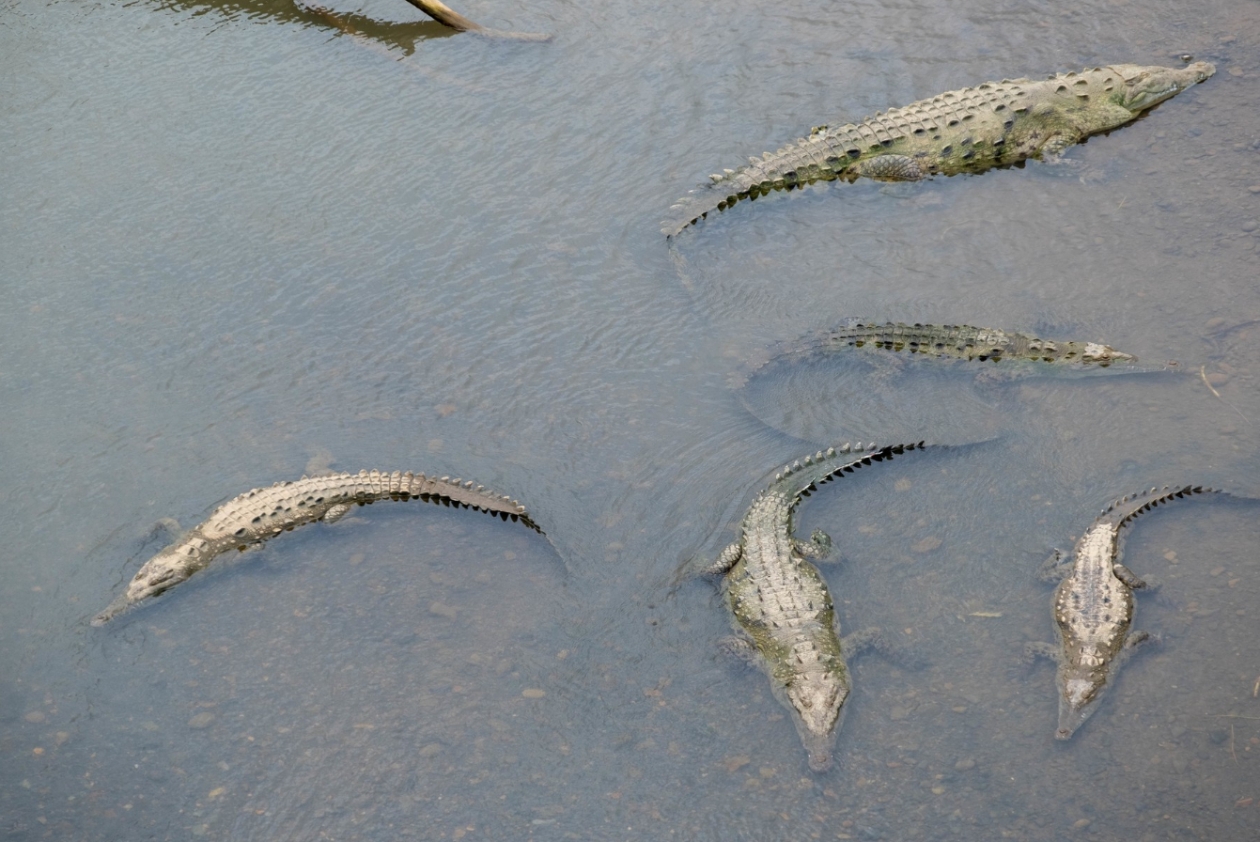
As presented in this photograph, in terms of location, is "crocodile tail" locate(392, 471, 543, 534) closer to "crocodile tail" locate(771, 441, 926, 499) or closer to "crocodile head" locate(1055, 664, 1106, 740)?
"crocodile tail" locate(771, 441, 926, 499)

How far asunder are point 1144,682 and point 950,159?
15.2 ft

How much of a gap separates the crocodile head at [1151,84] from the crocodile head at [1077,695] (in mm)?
→ 5385

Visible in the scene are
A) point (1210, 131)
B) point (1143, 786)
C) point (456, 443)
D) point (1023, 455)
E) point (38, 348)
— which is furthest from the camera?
point (1210, 131)

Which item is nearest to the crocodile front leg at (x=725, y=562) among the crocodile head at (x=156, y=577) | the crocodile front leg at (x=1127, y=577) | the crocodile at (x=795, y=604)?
the crocodile at (x=795, y=604)

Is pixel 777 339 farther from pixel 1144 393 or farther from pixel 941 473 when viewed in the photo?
pixel 1144 393

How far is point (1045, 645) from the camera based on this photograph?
17.9ft

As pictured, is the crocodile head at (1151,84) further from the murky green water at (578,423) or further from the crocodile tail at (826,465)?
the crocodile tail at (826,465)

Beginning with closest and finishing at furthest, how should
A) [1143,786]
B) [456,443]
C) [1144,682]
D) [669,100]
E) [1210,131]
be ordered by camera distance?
[1143,786], [1144,682], [456,443], [1210,131], [669,100]

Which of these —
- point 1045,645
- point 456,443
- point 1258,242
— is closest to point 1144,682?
point 1045,645

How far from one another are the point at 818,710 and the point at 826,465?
5.21 feet

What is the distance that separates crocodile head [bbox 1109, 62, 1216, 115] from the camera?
28.1 feet

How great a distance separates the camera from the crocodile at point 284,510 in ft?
20.6

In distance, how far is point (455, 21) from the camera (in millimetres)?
9992

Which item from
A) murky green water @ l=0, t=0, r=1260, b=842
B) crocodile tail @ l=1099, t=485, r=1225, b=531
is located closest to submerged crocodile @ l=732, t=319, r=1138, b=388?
murky green water @ l=0, t=0, r=1260, b=842
